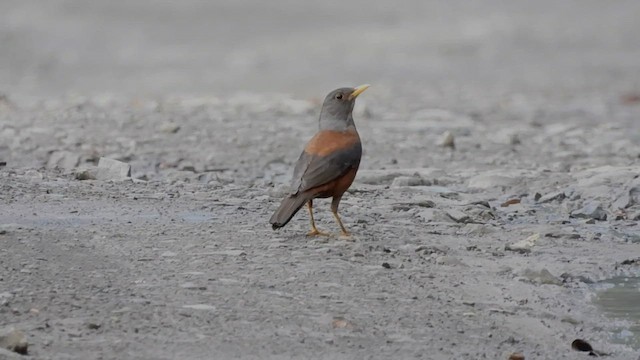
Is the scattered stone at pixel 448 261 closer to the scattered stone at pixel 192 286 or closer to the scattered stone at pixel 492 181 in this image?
the scattered stone at pixel 192 286

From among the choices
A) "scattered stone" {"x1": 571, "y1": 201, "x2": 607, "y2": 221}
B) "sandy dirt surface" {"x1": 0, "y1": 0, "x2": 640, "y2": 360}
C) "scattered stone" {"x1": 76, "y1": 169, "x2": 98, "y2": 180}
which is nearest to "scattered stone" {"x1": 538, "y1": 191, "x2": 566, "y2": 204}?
"sandy dirt surface" {"x1": 0, "y1": 0, "x2": 640, "y2": 360}

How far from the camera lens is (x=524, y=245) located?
7.88 m

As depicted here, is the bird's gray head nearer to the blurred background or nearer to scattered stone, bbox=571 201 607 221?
scattered stone, bbox=571 201 607 221

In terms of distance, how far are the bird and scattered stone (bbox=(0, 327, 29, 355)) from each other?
2.39m

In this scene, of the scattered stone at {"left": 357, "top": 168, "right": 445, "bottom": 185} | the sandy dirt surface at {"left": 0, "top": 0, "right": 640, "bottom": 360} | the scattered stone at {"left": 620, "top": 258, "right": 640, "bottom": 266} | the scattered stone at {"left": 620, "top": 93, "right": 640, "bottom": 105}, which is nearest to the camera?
the sandy dirt surface at {"left": 0, "top": 0, "right": 640, "bottom": 360}

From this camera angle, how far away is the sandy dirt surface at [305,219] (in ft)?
19.0

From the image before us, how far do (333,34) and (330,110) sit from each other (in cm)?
1855

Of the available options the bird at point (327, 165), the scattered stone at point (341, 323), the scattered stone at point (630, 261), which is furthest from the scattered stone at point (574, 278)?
the scattered stone at point (341, 323)

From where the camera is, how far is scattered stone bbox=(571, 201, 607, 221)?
911cm

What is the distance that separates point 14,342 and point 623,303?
2.94 m

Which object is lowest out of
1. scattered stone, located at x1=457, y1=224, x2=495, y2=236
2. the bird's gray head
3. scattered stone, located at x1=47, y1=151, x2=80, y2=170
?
scattered stone, located at x1=457, y1=224, x2=495, y2=236

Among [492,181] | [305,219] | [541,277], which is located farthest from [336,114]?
[492,181]

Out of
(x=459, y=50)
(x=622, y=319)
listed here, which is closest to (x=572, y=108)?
(x=459, y=50)

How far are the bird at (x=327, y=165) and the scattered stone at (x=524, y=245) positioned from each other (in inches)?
33.8
